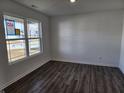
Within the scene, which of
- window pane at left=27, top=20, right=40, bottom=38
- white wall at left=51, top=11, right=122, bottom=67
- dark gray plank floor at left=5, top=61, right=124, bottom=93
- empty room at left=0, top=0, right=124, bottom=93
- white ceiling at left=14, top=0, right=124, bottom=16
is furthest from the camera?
white wall at left=51, top=11, right=122, bottom=67

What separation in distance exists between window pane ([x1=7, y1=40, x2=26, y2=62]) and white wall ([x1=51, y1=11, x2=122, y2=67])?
78.0 inches

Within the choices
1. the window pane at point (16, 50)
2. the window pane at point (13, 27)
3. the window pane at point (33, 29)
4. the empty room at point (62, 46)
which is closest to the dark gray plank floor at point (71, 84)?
the empty room at point (62, 46)

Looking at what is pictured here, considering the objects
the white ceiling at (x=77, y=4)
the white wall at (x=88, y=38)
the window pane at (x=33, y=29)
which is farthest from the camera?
the white wall at (x=88, y=38)

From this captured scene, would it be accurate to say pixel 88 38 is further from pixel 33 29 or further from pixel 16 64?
pixel 16 64

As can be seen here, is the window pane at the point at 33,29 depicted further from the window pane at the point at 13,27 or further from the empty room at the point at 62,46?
the window pane at the point at 13,27

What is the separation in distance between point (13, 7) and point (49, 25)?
7.47ft

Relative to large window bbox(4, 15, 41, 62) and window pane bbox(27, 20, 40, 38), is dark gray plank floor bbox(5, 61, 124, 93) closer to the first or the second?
large window bbox(4, 15, 41, 62)

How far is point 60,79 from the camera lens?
2.79 metres

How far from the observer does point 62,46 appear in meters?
4.60

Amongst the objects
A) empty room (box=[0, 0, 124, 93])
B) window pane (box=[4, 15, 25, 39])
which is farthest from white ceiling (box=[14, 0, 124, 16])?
window pane (box=[4, 15, 25, 39])

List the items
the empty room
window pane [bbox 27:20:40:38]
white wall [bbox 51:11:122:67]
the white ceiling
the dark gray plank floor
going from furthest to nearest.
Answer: white wall [bbox 51:11:122:67] < window pane [bbox 27:20:40:38] < the white ceiling < the empty room < the dark gray plank floor

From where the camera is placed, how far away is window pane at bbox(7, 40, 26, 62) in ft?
8.45

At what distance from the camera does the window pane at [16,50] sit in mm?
2574


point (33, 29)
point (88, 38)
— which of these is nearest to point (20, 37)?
point (33, 29)
